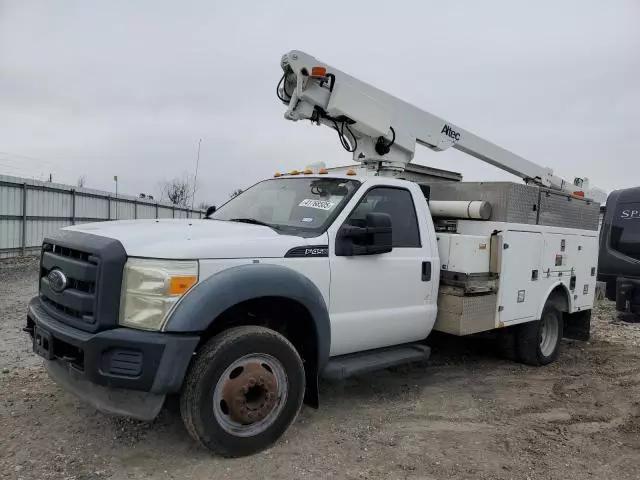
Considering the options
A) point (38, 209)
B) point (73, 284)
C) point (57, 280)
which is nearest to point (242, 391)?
point (73, 284)

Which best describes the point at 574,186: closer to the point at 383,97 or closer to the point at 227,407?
the point at 383,97

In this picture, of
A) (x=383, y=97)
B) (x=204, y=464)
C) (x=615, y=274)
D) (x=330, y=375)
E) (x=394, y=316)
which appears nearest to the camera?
(x=204, y=464)

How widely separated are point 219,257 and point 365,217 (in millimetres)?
1323

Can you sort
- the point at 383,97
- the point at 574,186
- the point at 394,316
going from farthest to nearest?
the point at 574,186, the point at 383,97, the point at 394,316

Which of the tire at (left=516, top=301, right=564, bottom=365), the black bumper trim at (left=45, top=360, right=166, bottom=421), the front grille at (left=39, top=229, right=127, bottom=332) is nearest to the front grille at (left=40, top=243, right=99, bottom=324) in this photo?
the front grille at (left=39, top=229, right=127, bottom=332)

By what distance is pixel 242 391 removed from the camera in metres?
3.45

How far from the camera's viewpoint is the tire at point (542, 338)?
593 cm

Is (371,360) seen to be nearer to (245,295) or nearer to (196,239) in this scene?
(245,295)

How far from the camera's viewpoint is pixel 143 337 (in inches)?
124

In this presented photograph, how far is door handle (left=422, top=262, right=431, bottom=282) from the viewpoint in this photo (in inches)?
186

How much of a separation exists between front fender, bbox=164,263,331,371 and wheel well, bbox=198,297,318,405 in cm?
7

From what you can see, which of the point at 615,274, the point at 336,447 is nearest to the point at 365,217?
the point at 336,447

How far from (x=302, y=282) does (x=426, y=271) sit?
1.51 metres

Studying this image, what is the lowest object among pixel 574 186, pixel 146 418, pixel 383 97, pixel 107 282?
pixel 146 418
